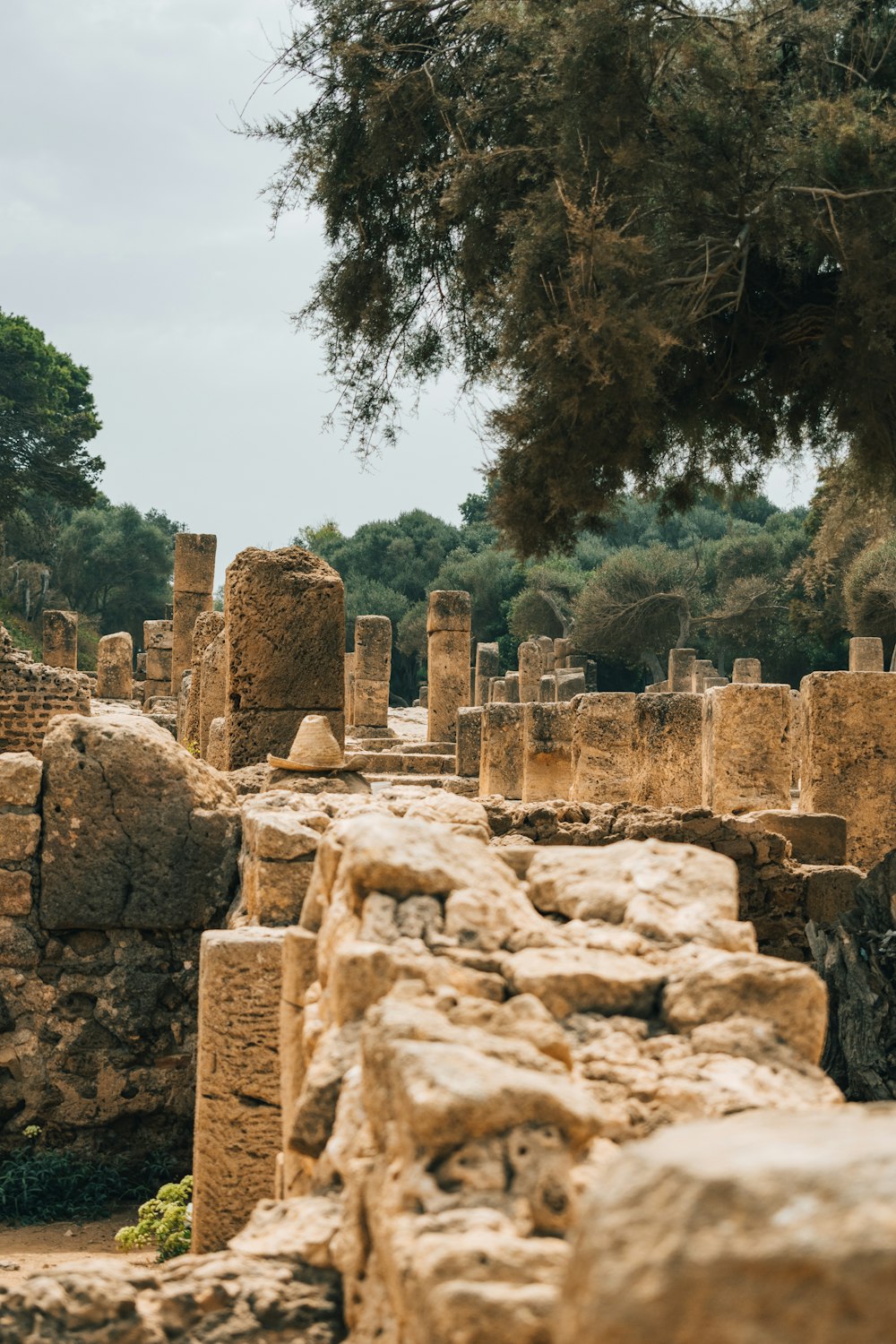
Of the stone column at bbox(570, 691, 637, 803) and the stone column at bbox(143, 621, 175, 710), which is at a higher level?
the stone column at bbox(143, 621, 175, 710)

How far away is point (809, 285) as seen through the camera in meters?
8.23

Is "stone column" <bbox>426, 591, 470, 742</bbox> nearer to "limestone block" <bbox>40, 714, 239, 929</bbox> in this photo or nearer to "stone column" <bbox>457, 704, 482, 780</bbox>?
"stone column" <bbox>457, 704, 482, 780</bbox>

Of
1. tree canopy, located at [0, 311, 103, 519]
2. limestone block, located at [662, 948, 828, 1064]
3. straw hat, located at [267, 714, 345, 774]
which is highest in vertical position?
tree canopy, located at [0, 311, 103, 519]

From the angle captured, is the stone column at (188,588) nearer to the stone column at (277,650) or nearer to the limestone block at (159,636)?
the limestone block at (159,636)

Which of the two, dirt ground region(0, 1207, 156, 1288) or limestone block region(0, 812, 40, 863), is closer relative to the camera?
dirt ground region(0, 1207, 156, 1288)

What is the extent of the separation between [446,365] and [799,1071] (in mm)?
8015

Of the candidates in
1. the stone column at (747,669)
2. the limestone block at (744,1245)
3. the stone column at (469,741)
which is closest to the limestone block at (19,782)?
the limestone block at (744,1245)

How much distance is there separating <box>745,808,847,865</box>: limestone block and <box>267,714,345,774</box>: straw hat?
3616 millimetres

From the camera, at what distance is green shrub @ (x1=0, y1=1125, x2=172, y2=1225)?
5.91m

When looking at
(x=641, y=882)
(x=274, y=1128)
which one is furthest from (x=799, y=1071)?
(x=274, y=1128)

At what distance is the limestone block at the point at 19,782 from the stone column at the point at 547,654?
28.3 meters

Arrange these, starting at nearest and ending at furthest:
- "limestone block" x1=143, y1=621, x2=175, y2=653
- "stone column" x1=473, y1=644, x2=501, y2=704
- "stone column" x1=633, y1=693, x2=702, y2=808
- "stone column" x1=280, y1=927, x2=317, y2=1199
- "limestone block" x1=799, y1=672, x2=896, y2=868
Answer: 1. "stone column" x1=280, y1=927, x2=317, y2=1199
2. "limestone block" x1=799, y1=672, x2=896, y2=868
3. "stone column" x1=633, y1=693, x2=702, y2=808
4. "limestone block" x1=143, y1=621, x2=175, y2=653
5. "stone column" x1=473, y1=644, x2=501, y2=704

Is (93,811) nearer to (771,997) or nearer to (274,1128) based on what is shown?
(274,1128)

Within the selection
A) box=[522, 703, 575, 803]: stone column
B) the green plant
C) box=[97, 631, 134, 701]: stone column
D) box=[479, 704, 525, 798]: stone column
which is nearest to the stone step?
box=[479, 704, 525, 798]: stone column
